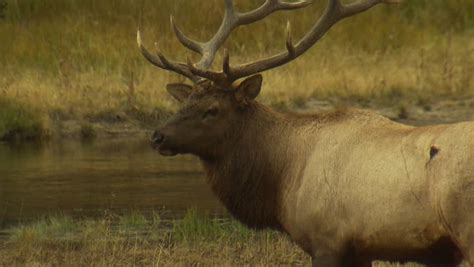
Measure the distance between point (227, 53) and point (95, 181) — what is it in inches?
268

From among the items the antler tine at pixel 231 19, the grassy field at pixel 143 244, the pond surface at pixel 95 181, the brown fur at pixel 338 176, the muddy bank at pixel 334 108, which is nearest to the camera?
the brown fur at pixel 338 176

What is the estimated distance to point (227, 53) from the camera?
33.6 feet

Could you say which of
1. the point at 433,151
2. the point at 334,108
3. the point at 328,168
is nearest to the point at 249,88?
the point at 328,168

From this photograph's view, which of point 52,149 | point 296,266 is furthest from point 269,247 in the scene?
point 52,149

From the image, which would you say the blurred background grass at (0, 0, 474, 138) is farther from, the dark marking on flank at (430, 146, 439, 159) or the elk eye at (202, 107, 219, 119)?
the dark marking on flank at (430, 146, 439, 159)

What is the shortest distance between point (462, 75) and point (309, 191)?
41.9 feet

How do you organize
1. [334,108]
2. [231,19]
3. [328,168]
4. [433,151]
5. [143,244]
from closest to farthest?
[433,151], [328,168], [231,19], [143,244], [334,108]

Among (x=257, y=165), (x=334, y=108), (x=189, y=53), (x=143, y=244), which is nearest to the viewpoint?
(x=257, y=165)

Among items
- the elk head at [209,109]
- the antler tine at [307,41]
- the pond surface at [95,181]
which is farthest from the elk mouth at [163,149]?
the pond surface at [95,181]

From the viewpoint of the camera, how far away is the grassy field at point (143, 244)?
1172 cm

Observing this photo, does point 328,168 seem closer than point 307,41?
Yes

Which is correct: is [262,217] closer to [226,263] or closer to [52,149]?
[226,263]

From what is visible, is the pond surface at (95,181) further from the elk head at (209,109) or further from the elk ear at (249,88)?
the elk ear at (249,88)

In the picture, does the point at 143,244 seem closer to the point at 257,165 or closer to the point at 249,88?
the point at 257,165
